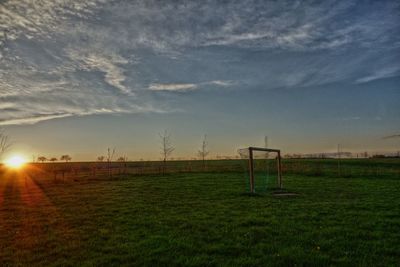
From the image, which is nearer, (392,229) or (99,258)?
(99,258)

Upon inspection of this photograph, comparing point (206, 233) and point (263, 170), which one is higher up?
point (263, 170)

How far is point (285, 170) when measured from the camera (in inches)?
1618

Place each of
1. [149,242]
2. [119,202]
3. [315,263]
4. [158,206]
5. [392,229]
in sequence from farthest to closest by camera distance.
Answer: [119,202] < [158,206] < [392,229] < [149,242] < [315,263]

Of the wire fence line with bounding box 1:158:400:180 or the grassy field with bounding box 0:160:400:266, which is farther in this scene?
the wire fence line with bounding box 1:158:400:180

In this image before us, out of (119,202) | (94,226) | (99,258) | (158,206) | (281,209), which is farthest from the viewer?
(119,202)

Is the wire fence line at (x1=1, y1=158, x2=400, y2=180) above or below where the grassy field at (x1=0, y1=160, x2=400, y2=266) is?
above

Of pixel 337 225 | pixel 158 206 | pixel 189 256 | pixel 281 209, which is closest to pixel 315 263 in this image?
pixel 189 256

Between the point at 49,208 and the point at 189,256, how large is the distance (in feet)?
35.3

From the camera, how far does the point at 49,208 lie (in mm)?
15492

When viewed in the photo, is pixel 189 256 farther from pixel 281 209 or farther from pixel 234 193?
pixel 234 193

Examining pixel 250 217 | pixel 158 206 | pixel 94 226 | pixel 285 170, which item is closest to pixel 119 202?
pixel 158 206

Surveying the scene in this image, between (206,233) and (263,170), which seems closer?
(206,233)

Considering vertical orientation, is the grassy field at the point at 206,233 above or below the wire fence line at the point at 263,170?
below

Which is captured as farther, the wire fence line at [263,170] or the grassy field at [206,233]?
the wire fence line at [263,170]
